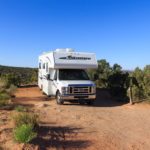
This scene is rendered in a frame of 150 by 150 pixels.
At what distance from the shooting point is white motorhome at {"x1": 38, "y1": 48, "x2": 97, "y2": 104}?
16.2 meters

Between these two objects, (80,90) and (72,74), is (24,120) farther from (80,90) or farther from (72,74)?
(72,74)

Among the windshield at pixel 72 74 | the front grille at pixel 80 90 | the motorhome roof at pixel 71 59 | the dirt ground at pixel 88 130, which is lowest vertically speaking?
the dirt ground at pixel 88 130

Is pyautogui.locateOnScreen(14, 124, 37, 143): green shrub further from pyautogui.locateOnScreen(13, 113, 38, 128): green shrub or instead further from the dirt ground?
pyautogui.locateOnScreen(13, 113, 38, 128): green shrub

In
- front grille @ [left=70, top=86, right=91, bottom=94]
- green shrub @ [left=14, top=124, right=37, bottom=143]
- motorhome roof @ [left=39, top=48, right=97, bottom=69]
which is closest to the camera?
green shrub @ [left=14, top=124, right=37, bottom=143]

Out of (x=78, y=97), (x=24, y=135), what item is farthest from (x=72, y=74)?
(x=24, y=135)

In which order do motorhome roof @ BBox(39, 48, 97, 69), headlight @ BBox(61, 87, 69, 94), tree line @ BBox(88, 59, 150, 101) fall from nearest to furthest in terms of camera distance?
1. headlight @ BBox(61, 87, 69, 94)
2. motorhome roof @ BBox(39, 48, 97, 69)
3. tree line @ BBox(88, 59, 150, 101)

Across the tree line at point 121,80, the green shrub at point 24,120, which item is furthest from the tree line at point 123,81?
the green shrub at point 24,120

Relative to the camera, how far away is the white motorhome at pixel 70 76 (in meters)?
16.2

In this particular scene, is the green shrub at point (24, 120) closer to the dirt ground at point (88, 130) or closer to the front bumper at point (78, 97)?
the dirt ground at point (88, 130)

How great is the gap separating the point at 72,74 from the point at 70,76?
0.20 meters

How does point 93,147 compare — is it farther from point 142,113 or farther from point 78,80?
point 78,80

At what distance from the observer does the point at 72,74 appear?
17453 mm

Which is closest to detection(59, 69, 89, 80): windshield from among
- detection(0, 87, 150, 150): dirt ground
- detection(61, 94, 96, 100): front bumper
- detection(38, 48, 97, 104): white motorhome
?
detection(38, 48, 97, 104): white motorhome

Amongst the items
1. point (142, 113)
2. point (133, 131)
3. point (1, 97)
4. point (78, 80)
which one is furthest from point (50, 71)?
point (133, 131)
